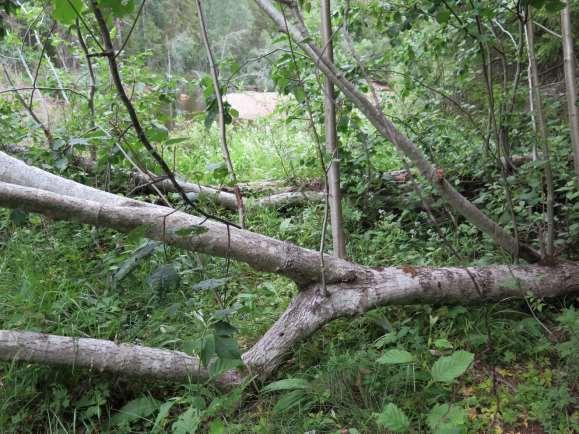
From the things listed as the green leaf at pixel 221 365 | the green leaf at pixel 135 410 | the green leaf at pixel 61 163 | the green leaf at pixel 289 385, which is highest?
the green leaf at pixel 61 163

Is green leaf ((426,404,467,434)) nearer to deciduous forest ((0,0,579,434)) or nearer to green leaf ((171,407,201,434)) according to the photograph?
deciduous forest ((0,0,579,434))

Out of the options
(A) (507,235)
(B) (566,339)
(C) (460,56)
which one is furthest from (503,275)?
(C) (460,56)

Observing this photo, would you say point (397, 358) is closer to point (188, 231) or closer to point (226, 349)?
point (226, 349)

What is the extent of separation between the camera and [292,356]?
86.7 inches

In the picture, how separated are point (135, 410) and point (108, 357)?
0.26 metres

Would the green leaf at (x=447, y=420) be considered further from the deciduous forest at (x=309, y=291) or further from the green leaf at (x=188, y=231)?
the green leaf at (x=188, y=231)

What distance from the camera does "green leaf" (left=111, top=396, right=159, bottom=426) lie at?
1913 millimetres

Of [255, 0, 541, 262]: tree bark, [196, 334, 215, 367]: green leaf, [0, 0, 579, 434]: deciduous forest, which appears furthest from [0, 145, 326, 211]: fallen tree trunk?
[196, 334, 215, 367]: green leaf

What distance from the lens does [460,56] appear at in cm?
315

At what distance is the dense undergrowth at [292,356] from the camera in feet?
5.98

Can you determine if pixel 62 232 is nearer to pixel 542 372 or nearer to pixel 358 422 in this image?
pixel 358 422

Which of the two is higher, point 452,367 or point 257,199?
point 257,199

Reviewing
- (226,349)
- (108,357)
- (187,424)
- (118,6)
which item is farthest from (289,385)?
(118,6)

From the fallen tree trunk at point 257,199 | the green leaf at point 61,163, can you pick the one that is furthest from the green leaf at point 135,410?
the fallen tree trunk at point 257,199
